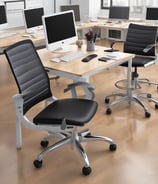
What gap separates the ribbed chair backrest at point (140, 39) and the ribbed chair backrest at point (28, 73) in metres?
1.90

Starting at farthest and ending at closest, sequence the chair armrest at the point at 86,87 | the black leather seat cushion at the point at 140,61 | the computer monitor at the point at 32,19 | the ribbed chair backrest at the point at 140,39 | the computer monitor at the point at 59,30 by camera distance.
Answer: the computer monitor at the point at 32,19, the ribbed chair backrest at the point at 140,39, the black leather seat cushion at the point at 140,61, the computer monitor at the point at 59,30, the chair armrest at the point at 86,87

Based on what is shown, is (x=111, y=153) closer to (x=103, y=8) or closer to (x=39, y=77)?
(x=39, y=77)

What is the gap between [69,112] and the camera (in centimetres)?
278

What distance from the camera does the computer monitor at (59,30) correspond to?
380cm

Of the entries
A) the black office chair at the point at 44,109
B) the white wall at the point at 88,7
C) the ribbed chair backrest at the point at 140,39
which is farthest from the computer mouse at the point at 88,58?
the white wall at the point at 88,7

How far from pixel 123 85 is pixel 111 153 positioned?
204 centimetres

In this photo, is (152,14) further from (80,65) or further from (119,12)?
(80,65)

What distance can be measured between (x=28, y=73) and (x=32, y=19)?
2.80 meters

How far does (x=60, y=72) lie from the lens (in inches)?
130

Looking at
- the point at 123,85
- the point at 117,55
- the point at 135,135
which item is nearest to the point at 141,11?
the point at 123,85

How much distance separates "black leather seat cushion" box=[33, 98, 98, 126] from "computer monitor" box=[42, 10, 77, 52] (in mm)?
1119

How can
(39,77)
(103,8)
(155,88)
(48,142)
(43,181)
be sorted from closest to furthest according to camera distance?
(43,181)
(39,77)
(48,142)
(155,88)
(103,8)

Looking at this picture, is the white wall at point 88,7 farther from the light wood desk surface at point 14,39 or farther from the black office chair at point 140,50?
the black office chair at point 140,50

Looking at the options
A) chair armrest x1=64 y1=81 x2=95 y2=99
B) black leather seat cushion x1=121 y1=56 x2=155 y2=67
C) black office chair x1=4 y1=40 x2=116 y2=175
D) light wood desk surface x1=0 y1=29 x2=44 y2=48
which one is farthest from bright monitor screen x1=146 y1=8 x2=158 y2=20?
black office chair x1=4 y1=40 x2=116 y2=175
